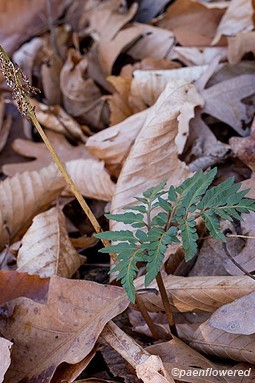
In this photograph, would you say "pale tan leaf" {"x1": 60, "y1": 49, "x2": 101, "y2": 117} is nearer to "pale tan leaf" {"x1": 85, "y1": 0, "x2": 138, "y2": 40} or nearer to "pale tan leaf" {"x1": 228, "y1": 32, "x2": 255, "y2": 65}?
"pale tan leaf" {"x1": 85, "y1": 0, "x2": 138, "y2": 40}

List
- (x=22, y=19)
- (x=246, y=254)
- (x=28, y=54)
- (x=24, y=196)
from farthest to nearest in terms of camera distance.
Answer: (x=22, y=19) → (x=28, y=54) → (x=24, y=196) → (x=246, y=254)

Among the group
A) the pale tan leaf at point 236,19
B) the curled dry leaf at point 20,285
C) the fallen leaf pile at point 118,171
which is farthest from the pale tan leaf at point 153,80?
the curled dry leaf at point 20,285

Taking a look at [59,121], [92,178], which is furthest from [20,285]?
[59,121]

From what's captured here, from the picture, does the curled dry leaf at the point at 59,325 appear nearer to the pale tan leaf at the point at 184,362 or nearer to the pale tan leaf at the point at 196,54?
the pale tan leaf at the point at 184,362

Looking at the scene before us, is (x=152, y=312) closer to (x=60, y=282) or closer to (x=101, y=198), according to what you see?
(x=60, y=282)

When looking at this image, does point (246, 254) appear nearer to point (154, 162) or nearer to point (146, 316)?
point (146, 316)

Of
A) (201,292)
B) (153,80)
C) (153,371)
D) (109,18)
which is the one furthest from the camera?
(109,18)
